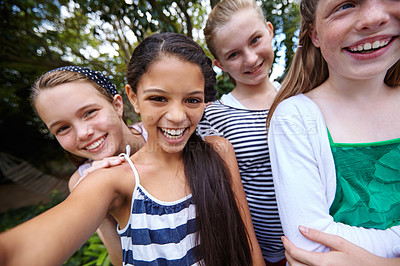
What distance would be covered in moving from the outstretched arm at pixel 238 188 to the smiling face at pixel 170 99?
0.83 feet

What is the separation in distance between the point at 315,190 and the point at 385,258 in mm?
321

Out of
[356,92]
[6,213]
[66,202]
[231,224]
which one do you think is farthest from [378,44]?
[6,213]

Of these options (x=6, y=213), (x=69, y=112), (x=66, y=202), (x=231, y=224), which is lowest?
(x=6, y=213)

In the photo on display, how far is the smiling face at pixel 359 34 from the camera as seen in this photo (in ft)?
2.85

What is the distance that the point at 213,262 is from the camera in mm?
1100

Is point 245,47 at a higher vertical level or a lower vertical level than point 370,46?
higher

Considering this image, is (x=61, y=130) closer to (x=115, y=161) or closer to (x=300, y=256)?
(x=115, y=161)

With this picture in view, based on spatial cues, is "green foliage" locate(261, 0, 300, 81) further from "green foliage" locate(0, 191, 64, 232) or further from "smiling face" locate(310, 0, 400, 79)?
"green foliage" locate(0, 191, 64, 232)

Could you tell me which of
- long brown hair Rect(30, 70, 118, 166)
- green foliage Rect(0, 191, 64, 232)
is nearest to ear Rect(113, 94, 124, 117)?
long brown hair Rect(30, 70, 118, 166)

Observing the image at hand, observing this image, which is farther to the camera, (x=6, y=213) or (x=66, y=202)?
(x=6, y=213)

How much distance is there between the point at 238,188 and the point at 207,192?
19 cm

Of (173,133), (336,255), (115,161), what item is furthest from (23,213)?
(336,255)

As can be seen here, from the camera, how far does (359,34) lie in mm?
916

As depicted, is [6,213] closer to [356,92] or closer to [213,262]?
[213,262]
